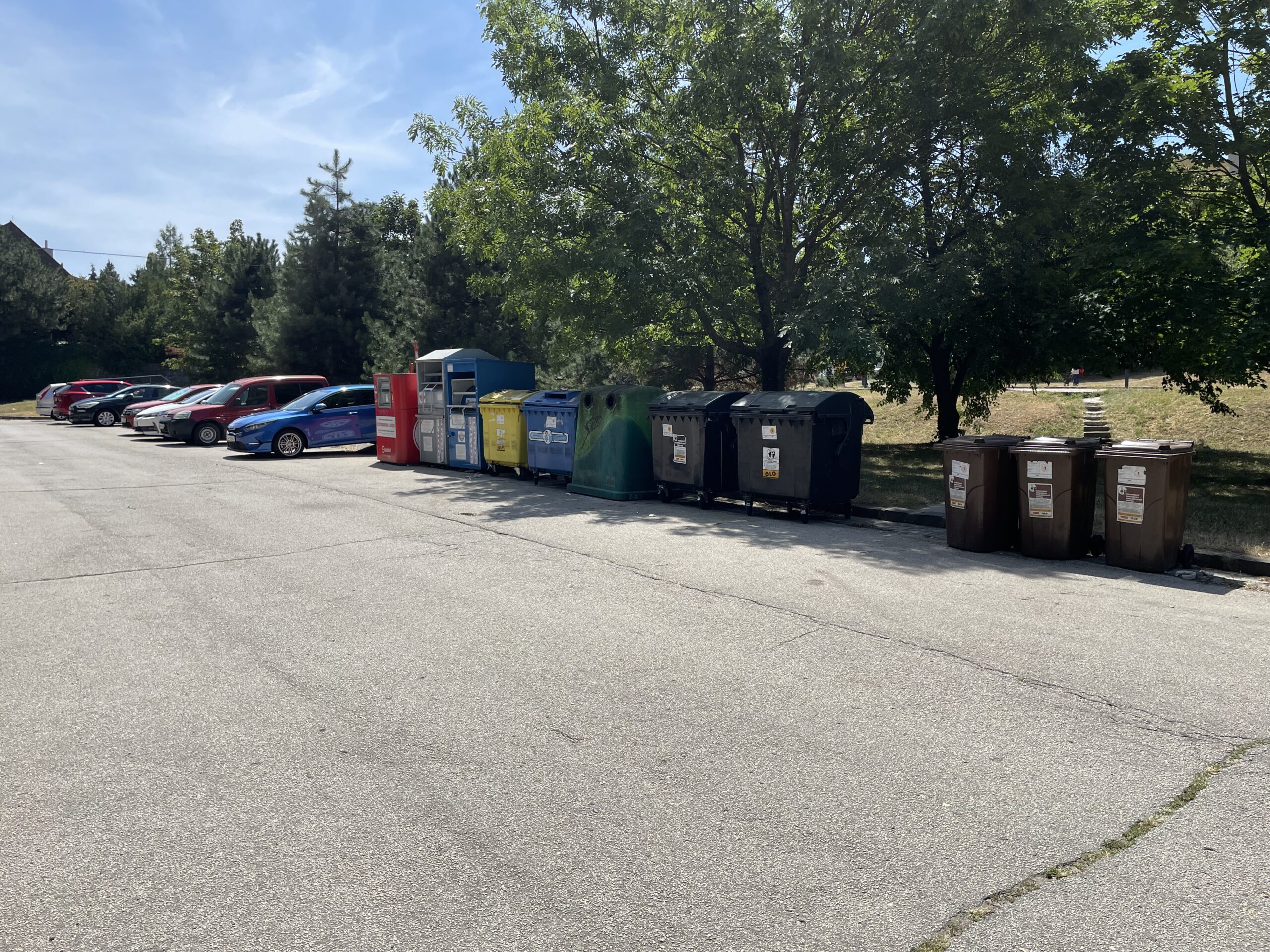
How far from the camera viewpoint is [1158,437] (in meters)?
19.7

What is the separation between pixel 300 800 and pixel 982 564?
21.7 feet

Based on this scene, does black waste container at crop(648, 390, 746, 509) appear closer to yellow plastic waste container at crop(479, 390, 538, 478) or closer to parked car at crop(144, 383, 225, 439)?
yellow plastic waste container at crop(479, 390, 538, 478)

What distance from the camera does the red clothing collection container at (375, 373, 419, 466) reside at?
18.5 meters

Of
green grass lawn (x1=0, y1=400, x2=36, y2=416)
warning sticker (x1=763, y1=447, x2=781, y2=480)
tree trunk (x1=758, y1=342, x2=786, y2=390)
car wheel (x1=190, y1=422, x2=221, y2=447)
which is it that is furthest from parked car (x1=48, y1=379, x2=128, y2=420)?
warning sticker (x1=763, y1=447, x2=781, y2=480)

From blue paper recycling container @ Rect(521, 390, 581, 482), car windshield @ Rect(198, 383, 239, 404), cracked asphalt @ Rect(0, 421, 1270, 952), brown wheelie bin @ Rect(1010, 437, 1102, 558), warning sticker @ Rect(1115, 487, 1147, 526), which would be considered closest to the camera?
cracked asphalt @ Rect(0, 421, 1270, 952)

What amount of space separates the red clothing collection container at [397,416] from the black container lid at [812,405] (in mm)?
8651

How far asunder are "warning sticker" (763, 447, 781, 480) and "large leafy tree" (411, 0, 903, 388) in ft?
Result: 10.1

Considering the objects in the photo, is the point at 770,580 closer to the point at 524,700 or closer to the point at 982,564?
the point at 982,564

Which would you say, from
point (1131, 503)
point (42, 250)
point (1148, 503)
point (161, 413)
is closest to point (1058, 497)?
point (1131, 503)

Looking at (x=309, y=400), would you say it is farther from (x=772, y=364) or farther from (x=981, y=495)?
(x=981, y=495)

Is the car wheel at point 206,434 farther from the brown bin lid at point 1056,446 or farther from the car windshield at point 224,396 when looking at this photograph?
the brown bin lid at point 1056,446

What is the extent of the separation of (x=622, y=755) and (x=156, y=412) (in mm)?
25165

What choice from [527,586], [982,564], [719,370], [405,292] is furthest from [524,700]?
[405,292]

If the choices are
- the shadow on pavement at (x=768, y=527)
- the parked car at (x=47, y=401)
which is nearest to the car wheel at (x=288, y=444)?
the shadow on pavement at (x=768, y=527)
